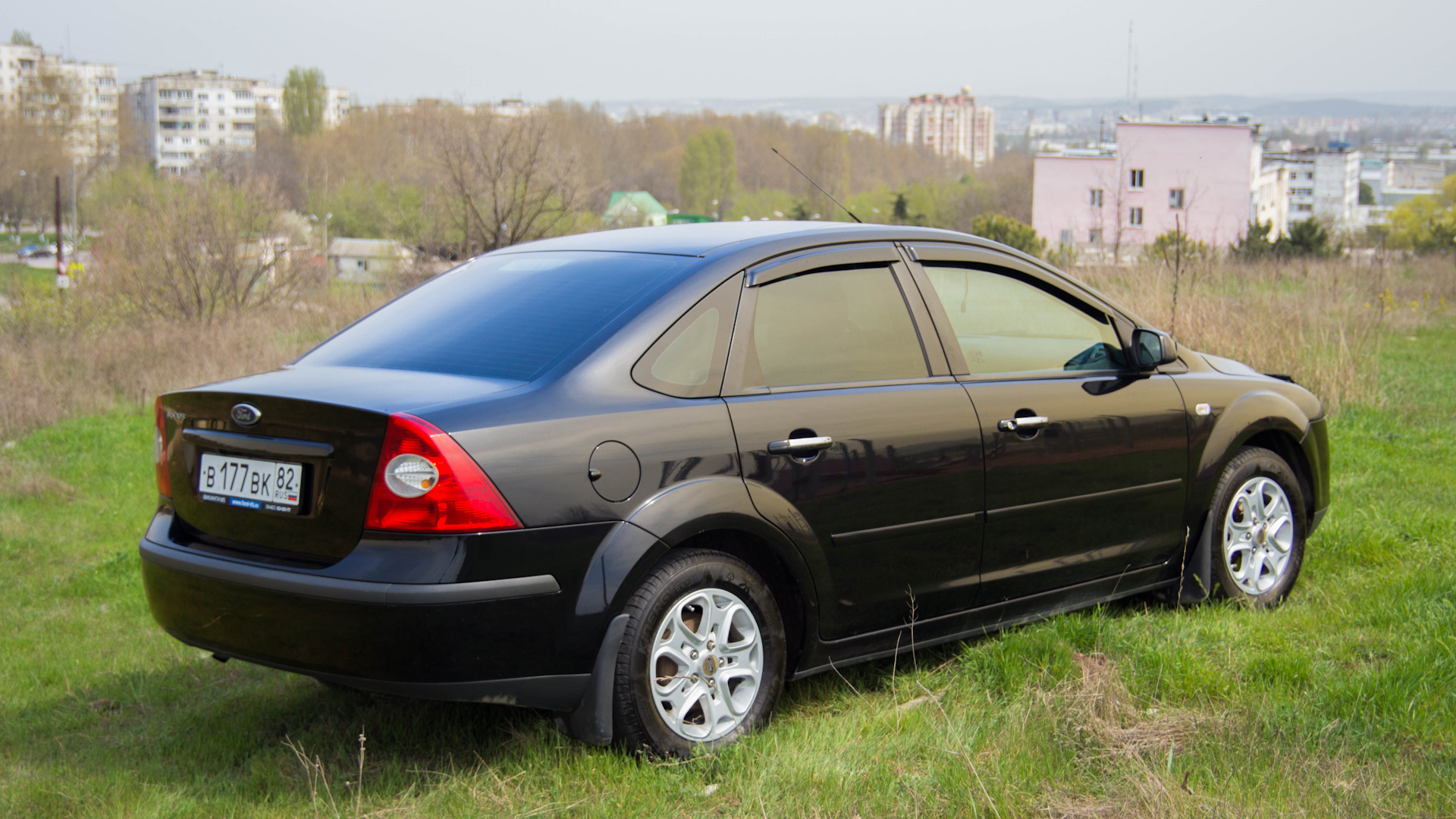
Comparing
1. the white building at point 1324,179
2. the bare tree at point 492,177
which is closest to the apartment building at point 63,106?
the bare tree at point 492,177

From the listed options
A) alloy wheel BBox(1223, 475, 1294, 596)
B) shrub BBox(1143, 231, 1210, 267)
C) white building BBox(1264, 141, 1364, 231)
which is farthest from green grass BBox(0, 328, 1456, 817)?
white building BBox(1264, 141, 1364, 231)

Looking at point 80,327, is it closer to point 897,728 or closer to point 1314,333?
point 1314,333

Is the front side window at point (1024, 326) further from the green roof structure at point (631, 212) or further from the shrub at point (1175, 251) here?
the green roof structure at point (631, 212)

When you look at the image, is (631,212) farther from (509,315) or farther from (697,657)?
(697,657)

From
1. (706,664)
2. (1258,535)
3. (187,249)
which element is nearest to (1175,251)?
(1258,535)

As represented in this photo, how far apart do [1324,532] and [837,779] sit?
3.95 m

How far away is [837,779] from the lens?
3.00m

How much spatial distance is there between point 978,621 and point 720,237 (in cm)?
159

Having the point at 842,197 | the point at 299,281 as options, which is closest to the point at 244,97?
the point at 842,197

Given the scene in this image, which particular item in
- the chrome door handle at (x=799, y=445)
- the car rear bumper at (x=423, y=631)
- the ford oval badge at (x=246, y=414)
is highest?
the ford oval badge at (x=246, y=414)

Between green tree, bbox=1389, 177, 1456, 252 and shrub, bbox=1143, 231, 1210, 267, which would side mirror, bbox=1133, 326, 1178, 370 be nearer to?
shrub, bbox=1143, 231, 1210, 267

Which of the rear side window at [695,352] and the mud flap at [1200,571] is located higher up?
the rear side window at [695,352]

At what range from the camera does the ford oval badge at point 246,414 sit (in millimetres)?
3098

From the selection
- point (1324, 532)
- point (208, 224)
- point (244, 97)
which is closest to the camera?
point (1324, 532)
